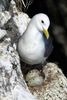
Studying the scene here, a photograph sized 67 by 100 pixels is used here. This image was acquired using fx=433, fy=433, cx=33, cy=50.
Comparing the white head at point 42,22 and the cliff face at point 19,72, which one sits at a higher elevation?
the white head at point 42,22

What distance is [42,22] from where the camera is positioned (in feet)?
7.61

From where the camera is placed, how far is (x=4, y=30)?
256cm

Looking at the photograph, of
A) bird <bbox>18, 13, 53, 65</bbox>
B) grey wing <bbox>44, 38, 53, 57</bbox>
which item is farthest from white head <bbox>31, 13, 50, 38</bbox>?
grey wing <bbox>44, 38, 53, 57</bbox>

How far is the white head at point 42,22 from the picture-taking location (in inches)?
90.7

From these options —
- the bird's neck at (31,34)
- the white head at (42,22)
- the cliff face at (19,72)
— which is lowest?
the cliff face at (19,72)

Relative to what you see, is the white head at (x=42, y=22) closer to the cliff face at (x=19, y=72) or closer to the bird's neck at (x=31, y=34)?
the bird's neck at (x=31, y=34)

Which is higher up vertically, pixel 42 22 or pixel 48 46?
pixel 42 22

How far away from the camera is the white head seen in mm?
2303

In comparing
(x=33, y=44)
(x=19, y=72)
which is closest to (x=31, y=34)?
(x=33, y=44)

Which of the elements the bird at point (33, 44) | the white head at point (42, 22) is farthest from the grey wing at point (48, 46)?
the white head at point (42, 22)

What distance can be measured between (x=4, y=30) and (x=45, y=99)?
18.9 inches

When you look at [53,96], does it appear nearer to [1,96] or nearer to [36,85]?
[36,85]

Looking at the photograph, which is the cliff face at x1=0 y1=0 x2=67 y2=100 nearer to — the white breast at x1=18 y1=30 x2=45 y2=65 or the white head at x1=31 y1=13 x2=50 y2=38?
the white breast at x1=18 y1=30 x2=45 y2=65

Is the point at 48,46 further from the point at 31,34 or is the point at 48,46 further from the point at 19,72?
the point at 19,72
